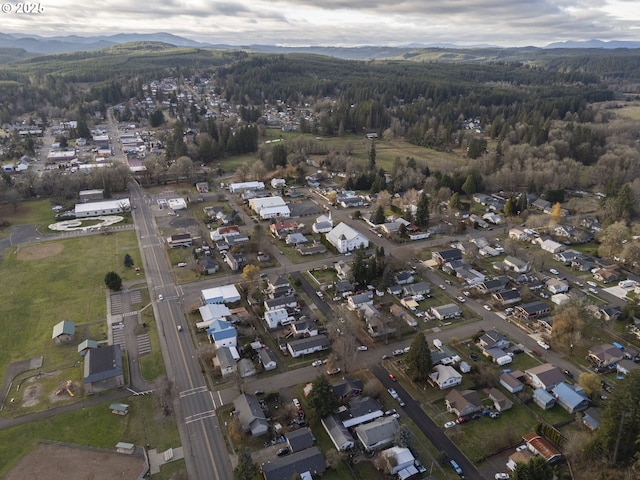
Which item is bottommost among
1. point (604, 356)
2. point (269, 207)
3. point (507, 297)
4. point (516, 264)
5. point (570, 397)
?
point (269, 207)

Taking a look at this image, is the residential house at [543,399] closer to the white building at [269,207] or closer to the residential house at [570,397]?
the residential house at [570,397]

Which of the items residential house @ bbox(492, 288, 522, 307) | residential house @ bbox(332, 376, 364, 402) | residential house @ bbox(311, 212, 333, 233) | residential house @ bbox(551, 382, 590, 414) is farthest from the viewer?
residential house @ bbox(311, 212, 333, 233)

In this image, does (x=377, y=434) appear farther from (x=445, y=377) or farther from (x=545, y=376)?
(x=545, y=376)

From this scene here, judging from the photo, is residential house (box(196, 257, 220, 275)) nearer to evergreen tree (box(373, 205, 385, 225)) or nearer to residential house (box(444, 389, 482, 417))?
evergreen tree (box(373, 205, 385, 225))

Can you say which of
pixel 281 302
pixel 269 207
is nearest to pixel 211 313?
pixel 281 302

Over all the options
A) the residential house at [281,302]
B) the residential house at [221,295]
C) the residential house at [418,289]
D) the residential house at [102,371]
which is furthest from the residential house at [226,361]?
the residential house at [418,289]

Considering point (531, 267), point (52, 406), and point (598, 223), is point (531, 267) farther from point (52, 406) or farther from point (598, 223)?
point (52, 406)

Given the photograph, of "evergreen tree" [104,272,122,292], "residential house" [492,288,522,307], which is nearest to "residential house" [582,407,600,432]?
"residential house" [492,288,522,307]
